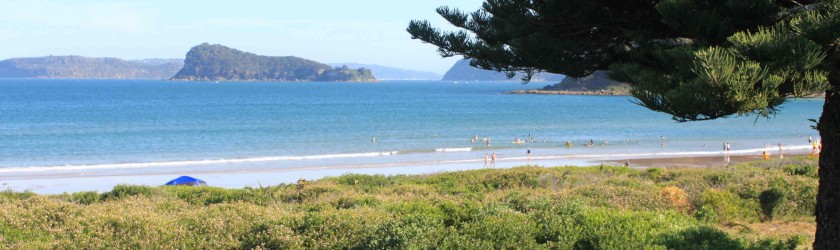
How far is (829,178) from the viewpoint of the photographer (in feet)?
16.2

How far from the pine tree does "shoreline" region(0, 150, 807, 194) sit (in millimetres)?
17364

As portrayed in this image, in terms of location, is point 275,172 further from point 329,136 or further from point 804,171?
point 804,171

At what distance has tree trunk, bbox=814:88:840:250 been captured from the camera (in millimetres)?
4809

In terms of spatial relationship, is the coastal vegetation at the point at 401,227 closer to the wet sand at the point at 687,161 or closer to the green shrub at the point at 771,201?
the green shrub at the point at 771,201

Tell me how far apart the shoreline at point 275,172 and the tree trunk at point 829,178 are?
1835 centimetres

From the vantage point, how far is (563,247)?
578cm

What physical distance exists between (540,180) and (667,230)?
720 cm

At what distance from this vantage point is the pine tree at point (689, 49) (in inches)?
151

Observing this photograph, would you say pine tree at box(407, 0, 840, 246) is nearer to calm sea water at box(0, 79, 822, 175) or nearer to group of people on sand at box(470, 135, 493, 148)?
calm sea water at box(0, 79, 822, 175)

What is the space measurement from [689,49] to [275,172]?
23611mm

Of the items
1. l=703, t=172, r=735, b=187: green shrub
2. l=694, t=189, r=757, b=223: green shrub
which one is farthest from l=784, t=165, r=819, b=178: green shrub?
l=694, t=189, r=757, b=223: green shrub

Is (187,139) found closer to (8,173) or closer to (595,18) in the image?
(8,173)

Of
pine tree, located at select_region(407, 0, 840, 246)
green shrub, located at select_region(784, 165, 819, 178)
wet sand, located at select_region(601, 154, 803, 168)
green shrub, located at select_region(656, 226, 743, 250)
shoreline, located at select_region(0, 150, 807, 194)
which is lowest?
shoreline, located at select_region(0, 150, 807, 194)

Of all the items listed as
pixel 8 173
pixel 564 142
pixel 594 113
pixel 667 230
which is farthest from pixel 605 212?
pixel 594 113
